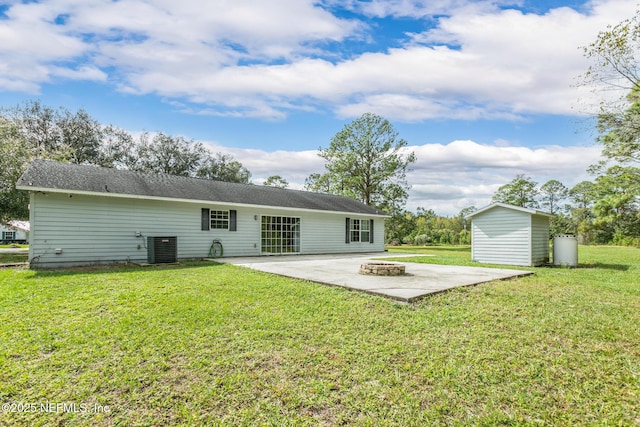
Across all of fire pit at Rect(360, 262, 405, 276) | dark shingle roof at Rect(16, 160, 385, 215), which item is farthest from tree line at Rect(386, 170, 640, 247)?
fire pit at Rect(360, 262, 405, 276)

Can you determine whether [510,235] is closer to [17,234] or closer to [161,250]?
[161,250]

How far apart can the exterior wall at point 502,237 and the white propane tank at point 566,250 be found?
1092mm

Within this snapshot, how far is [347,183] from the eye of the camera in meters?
26.2

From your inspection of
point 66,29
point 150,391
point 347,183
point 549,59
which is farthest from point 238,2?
point 347,183

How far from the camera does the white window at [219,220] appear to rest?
41.3 ft

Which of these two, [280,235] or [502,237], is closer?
[502,237]

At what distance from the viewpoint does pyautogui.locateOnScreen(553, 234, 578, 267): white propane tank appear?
34.1 ft

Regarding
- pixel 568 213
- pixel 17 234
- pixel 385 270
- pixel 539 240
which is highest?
pixel 568 213

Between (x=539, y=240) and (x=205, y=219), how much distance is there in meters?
11.6

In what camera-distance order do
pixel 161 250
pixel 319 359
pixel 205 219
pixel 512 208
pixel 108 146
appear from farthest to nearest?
pixel 108 146 → pixel 205 219 → pixel 512 208 → pixel 161 250 → pixel 319 359

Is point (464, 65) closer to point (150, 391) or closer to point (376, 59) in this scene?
point (376, 59)

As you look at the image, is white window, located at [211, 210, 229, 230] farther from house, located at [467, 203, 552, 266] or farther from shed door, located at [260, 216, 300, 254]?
house, located at [467, 203, 552, 266]

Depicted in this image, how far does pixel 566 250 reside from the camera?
34.5ft

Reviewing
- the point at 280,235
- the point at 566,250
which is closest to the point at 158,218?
the point at 280,235
